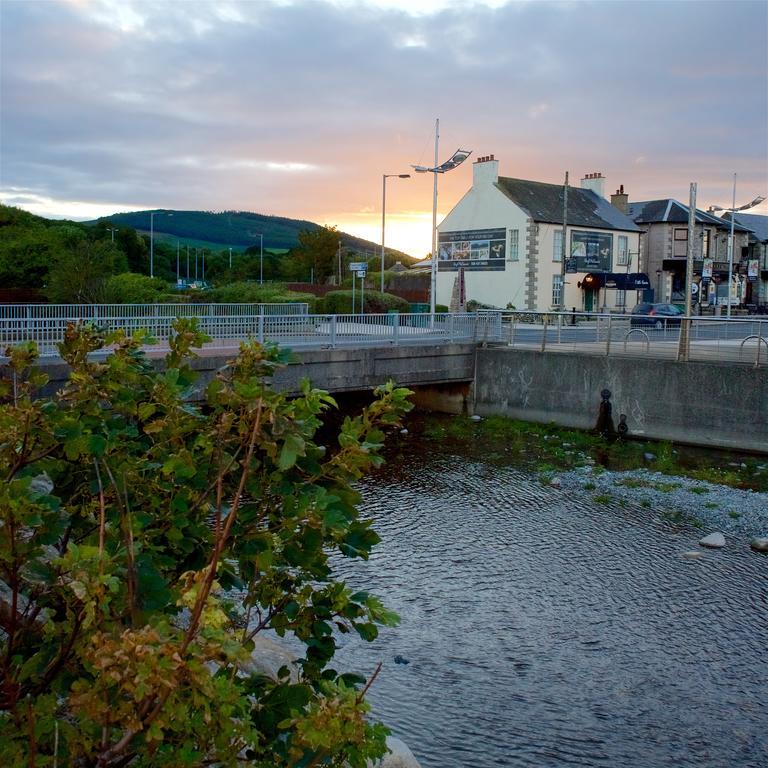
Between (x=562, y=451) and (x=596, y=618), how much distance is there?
11076 mm

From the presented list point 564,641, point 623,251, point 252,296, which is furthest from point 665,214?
point 564,641

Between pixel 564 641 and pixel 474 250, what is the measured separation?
1852 inches

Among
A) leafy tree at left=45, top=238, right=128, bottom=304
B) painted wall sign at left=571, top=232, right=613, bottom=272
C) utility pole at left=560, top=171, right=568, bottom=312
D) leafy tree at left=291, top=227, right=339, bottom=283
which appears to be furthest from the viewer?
leafy tree at left=291, top=227, right=339, bottom=283

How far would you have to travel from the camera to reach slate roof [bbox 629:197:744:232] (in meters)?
63.6

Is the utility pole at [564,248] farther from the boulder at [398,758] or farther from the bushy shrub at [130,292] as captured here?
the boulder at [398,758]

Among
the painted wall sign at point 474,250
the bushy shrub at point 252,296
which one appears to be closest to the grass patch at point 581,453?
the bushy shrub at point 252,296

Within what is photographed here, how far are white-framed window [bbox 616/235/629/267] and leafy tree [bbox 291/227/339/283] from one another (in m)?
37.6

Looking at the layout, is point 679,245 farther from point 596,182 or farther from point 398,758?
point 398,758

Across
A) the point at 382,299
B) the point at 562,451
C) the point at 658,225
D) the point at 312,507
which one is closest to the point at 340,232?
the point at 658,225

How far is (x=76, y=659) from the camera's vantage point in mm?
3070

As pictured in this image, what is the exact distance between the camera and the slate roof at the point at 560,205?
2121 inches

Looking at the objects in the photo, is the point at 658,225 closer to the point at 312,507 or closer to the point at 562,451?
the point at 562,451

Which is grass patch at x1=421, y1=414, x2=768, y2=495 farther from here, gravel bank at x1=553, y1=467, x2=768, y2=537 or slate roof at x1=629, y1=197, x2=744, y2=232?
slate roof at x1=629, y1=197, x2=744, y2=232

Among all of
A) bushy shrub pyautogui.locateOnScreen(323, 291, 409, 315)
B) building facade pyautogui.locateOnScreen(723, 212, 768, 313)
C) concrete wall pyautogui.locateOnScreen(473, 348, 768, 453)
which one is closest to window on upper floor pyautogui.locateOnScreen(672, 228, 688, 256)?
building facade pyautogui.locateOnScreen(723, 212, 768, 313)
